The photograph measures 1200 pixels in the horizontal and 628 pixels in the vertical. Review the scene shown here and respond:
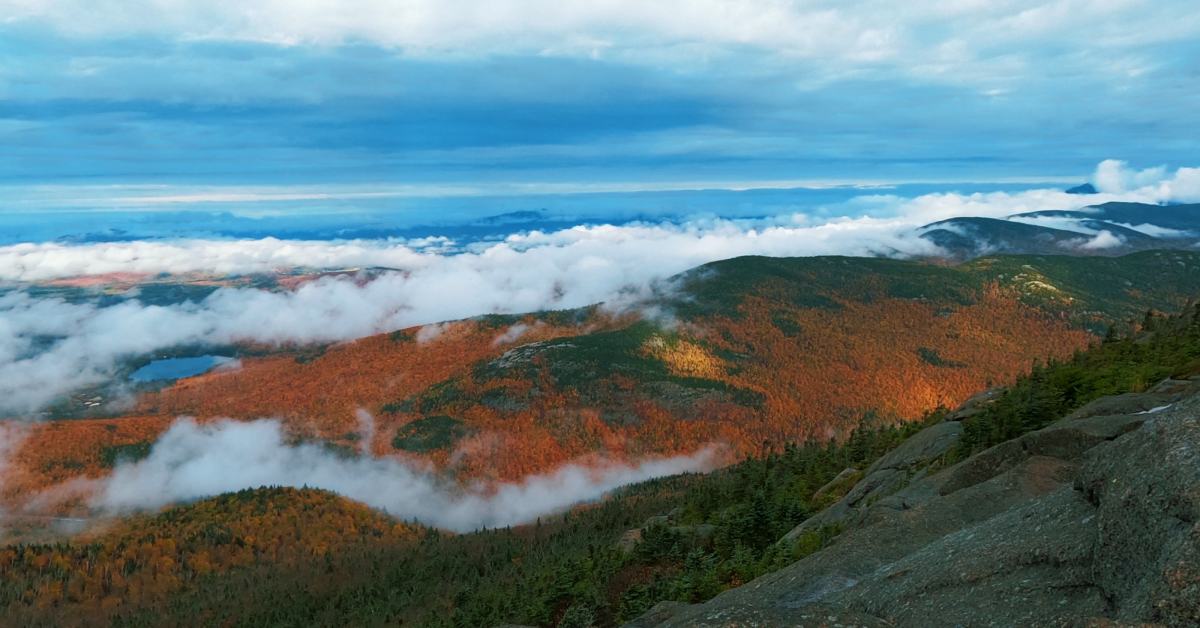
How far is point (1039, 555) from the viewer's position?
1605 cm

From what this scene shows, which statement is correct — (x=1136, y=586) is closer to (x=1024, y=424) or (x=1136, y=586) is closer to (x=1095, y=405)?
(x=1095, y=405)

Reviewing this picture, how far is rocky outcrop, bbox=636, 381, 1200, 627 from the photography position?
12258 mm

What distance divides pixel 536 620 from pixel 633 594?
1565 cm

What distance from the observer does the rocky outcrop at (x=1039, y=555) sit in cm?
1226

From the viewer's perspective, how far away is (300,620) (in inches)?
7298

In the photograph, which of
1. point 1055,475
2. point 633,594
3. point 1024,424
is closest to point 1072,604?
point 1055,475

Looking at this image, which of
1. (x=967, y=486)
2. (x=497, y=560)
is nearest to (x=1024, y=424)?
(x=967, y=486)

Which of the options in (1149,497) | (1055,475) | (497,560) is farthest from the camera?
(497,560)

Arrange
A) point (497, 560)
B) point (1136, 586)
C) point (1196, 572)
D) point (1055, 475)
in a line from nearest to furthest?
point (1196, 572)
point (1136, 586)
point (1055, 475)
point (497, 560)

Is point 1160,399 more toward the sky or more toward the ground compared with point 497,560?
more toward the sky

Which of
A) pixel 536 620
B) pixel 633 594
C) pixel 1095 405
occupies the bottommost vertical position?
pixel 536 620

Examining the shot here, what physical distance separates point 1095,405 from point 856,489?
1721 centimetres

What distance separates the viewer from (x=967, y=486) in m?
29.6

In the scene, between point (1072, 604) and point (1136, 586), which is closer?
point (1136, 586)
